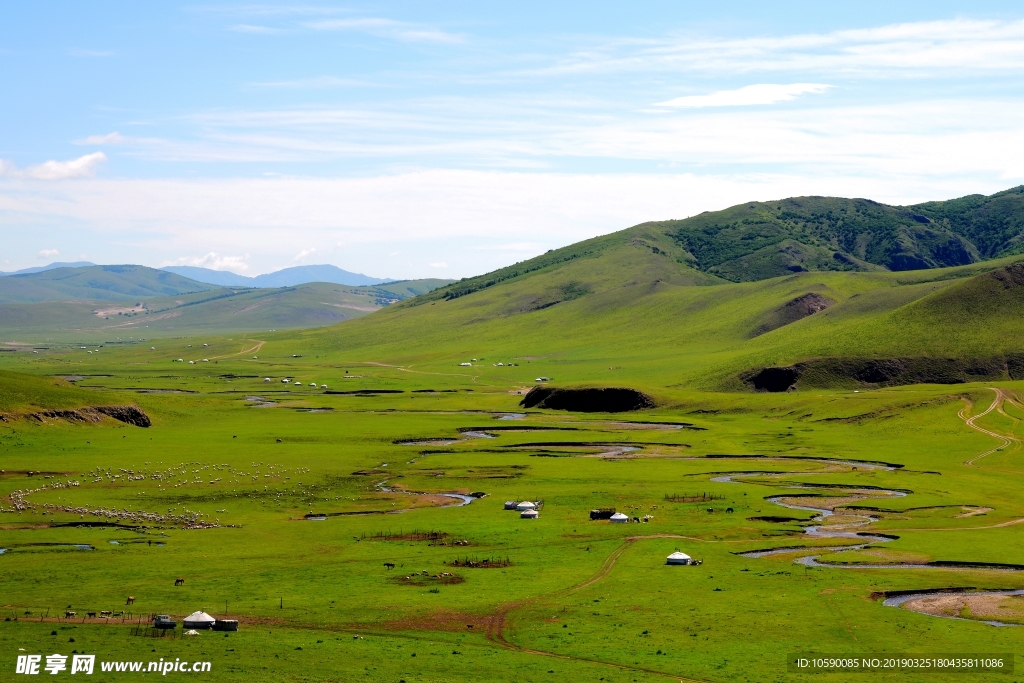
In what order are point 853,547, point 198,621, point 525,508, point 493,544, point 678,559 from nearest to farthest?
point 198,621, point 678,559, point 853,547, point 493,544, point 525,508

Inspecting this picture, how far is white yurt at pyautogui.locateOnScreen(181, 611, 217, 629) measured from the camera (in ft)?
188

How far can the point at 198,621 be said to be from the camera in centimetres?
5731

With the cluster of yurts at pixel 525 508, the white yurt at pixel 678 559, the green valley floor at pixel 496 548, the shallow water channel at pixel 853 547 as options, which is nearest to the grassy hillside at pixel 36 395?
the green valley floor at pixel 496 548

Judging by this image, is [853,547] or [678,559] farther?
[853,547]

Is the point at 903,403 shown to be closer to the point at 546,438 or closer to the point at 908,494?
the point at 546,438

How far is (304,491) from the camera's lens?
4348 inches

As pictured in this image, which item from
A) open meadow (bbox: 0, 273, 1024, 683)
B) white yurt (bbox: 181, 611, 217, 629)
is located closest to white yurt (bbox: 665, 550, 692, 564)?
open meadow (bbox: 0, 273, 1024, 683)

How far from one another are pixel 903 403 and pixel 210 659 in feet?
490

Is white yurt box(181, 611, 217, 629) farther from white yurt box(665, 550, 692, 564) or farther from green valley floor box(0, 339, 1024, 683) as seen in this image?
white yurt box(665, 550, 692, 564)

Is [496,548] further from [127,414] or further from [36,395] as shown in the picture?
[36,395]

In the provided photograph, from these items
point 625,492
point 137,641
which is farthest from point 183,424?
point 137,641

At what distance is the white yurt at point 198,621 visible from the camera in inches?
2256

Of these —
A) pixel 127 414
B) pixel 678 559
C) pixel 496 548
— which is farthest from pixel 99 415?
pixel 678 559

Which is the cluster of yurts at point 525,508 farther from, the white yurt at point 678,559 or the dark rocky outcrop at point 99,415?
the dark rocky outcrop at point 99,415
